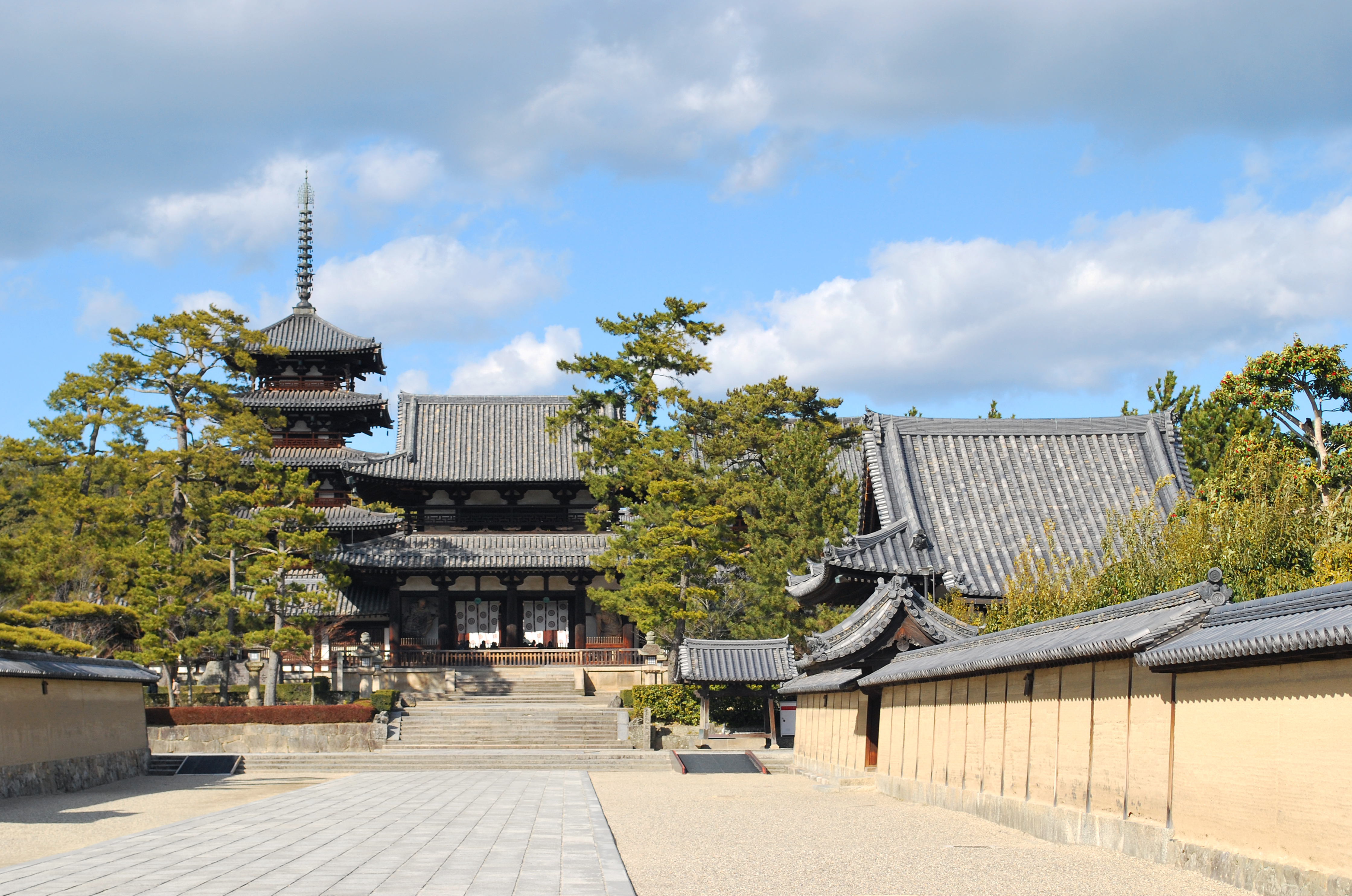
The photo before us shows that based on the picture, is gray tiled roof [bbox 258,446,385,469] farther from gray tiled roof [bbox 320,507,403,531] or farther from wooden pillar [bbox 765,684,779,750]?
wooden pillar [bbox 765,684,779,750]

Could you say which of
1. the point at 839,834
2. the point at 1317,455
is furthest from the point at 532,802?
the point at 1317,455

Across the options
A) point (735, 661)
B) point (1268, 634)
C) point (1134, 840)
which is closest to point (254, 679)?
point (735, 661)

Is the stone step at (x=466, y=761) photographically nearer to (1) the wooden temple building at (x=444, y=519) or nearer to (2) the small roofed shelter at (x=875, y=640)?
(2) the small roofed shelter at (x=875, y=640)

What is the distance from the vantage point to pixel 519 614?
45.8m

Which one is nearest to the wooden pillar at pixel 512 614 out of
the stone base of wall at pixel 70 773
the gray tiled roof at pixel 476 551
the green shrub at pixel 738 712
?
the gray tiled roof at pixel 476 551

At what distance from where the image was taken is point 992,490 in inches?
949

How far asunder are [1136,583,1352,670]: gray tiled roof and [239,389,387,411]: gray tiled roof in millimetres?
40281

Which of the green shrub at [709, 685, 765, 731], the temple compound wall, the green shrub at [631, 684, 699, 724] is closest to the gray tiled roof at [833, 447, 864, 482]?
the green shrub at [631, 684, 699, 724]

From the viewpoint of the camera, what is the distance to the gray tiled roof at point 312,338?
158 feet

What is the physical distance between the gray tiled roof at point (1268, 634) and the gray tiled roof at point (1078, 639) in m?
0.16

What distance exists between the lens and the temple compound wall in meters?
8.28

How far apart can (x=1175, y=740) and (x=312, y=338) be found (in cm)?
4379

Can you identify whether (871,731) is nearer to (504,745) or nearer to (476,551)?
(504,745)

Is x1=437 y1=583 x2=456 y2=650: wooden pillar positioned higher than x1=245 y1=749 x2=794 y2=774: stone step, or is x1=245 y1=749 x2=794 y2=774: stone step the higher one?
x1=437 y1=583 x2=456 y2=650: wooden pillar
